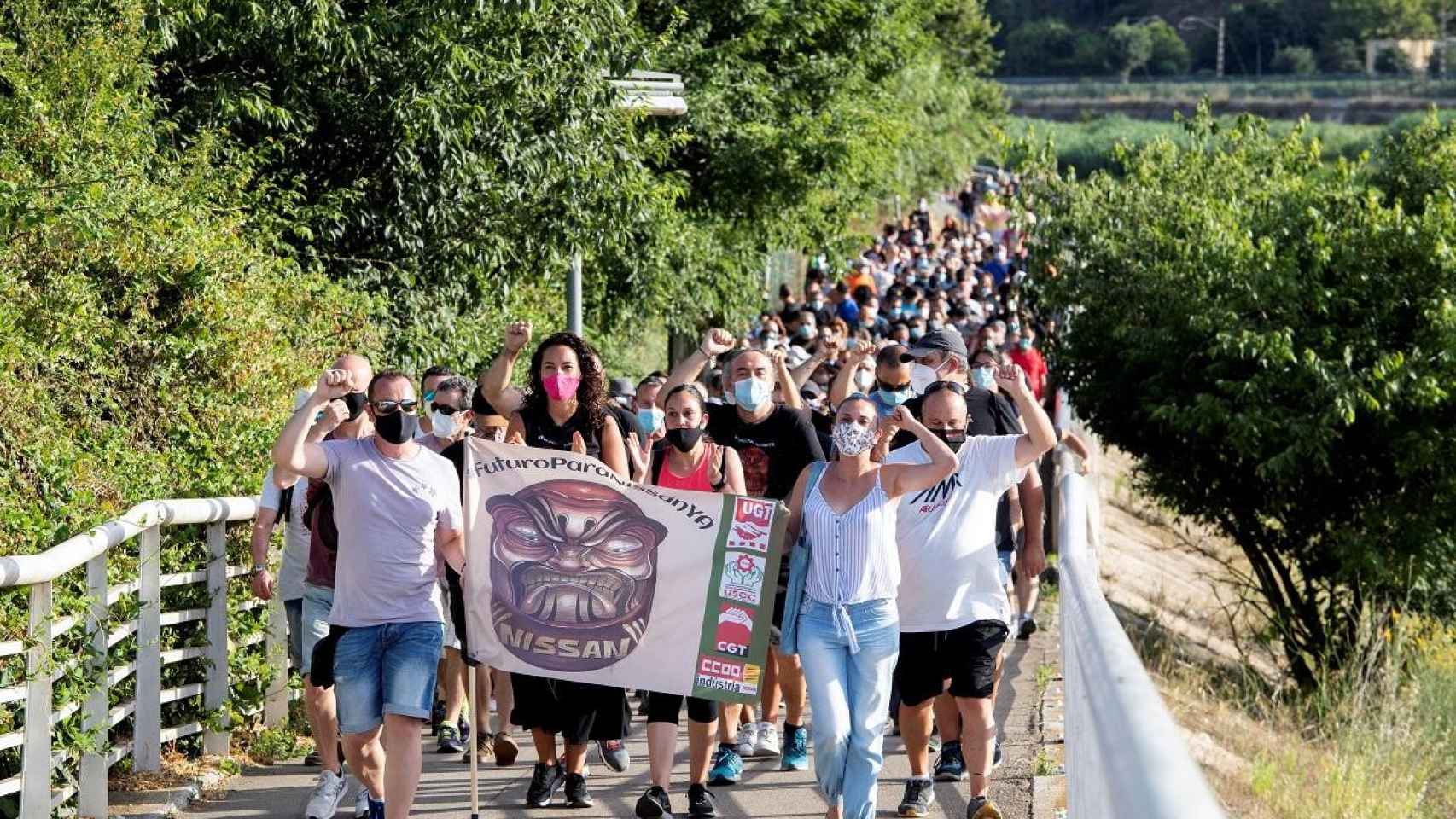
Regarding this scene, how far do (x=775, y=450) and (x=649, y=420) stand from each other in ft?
3.80

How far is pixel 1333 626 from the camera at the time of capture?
19.2 meters

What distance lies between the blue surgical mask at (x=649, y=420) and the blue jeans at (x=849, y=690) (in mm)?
2616

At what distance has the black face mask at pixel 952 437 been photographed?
8031 millimetres

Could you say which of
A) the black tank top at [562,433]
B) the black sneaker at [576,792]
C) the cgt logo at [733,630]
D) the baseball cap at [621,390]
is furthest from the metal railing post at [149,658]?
the baseball cap at [621,390]

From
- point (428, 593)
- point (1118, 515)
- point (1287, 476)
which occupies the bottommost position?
point (1118, 515)

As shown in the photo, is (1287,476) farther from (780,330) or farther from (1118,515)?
(1118,515)

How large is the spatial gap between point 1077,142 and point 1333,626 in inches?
3945

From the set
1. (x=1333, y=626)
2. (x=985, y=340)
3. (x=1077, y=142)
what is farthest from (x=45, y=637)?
(x=1077, y=142)

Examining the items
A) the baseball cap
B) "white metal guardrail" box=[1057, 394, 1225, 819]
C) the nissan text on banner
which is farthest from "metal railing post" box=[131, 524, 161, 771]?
the baseball cap

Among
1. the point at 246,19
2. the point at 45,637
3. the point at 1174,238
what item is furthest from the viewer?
the point at 1174,238

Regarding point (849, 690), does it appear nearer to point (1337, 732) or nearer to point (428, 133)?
point (1337, 732)

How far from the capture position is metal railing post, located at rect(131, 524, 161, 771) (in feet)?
28.5

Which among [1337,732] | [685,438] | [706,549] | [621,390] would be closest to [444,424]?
[685,438]

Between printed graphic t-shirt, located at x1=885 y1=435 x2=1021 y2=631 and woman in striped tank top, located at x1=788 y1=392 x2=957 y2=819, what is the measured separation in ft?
1.14
